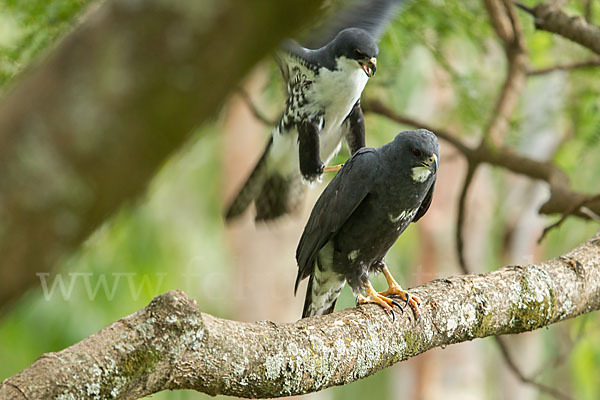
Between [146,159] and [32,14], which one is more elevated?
[32,14]

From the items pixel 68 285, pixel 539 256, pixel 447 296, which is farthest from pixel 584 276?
pixel 539 256

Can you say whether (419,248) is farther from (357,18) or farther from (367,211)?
(357,18)

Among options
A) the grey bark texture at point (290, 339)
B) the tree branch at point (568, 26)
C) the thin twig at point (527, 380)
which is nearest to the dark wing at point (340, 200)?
the grey bark texture at point (290, 339)

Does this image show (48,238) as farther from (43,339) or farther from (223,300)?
(223,300)

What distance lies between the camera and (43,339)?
9.72 meters

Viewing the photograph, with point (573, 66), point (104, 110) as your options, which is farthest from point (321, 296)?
point (104, 110)

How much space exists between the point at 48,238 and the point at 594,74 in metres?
5.30

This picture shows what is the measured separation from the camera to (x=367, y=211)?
369 cm

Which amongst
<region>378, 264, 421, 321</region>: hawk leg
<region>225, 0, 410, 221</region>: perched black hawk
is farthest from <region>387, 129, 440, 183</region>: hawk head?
<region>378, 264, 421, 321</region>: hawk leg

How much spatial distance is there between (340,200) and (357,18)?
0.97 m

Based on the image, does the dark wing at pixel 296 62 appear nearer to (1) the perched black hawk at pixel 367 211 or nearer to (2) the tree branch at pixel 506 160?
(1) the perched black hawk at pixel 367 211

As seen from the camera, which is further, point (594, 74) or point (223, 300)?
point (223, 300)

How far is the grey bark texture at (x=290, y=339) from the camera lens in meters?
2.15

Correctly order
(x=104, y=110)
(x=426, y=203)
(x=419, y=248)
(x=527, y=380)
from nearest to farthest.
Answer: (x=104, y=110)
(x=426, y=203)
(x=527, y=380)
(x=419, y=248)
